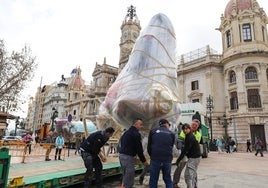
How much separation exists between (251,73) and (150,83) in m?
28.3

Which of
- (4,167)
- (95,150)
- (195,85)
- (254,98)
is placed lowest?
(4,167)

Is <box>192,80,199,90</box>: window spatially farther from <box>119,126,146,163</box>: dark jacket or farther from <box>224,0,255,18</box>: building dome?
<box>119,126,146,163</box>: dark jacket

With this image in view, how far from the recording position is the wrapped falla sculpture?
5.27 m

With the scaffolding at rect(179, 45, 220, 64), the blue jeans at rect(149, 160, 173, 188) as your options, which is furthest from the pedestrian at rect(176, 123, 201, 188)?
the scaffolding at rect(179, 45, 220, 64)

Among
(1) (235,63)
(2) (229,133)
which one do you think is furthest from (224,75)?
(2) (229,133)

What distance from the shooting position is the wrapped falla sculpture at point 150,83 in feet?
17.3

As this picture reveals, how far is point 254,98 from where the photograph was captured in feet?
92.4

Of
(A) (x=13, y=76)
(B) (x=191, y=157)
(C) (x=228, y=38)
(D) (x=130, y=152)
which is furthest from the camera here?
(C) (x=228, y=38)

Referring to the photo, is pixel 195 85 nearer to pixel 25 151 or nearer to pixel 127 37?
pixel 127 37

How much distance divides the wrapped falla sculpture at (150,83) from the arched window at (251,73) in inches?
1031

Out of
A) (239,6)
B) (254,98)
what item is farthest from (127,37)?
(254,98)

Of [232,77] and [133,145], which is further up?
[232,77]

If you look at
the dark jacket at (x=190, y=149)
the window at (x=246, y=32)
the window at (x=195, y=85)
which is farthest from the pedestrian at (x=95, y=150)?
the window at (x=246, y=32)

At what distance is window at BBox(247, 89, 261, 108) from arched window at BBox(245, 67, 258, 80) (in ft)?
5.98
